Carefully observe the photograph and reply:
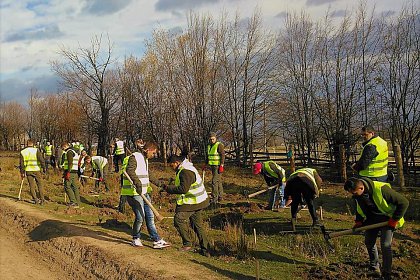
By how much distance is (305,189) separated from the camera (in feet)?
27.2

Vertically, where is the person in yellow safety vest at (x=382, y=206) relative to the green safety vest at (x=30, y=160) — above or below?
below

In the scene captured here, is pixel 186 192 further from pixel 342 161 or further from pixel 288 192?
pixel 342 161

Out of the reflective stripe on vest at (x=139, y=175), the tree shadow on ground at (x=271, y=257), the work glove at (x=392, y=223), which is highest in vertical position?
the reflective stripe on vest at (x=139, y=175)

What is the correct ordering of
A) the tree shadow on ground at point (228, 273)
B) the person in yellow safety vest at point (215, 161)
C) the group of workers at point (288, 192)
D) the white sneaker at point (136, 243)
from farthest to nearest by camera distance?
the person in yellow safety vest at point (215, 161)
the white sneaker at point (136, 243)
the tree shadow on ground at point (228, 273)
the group of workers at point (288, 192)

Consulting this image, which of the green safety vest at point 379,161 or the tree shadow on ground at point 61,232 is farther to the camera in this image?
the tree shadow on ground at point 61,232

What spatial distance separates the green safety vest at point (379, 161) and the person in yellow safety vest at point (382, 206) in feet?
5.76

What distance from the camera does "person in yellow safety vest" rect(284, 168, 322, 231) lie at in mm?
8258

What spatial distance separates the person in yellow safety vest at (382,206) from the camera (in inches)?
211

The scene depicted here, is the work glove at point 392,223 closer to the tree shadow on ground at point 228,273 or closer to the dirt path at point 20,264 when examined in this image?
the tree shadow on ground at point 228,273

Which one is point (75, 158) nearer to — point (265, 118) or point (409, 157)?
point (409, 157)

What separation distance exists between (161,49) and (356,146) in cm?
1426

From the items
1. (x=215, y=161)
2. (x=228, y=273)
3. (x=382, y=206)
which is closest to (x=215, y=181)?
(x=215, y=161)

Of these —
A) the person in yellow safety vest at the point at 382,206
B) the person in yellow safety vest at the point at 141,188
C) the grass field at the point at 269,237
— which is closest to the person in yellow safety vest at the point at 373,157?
the grass field at the point at 269,237

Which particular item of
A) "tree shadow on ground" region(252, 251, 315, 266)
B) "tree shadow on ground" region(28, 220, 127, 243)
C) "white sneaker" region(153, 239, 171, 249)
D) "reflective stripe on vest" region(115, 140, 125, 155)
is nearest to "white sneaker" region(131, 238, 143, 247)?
"white sneaker" region(153, 239, 171, 249)
